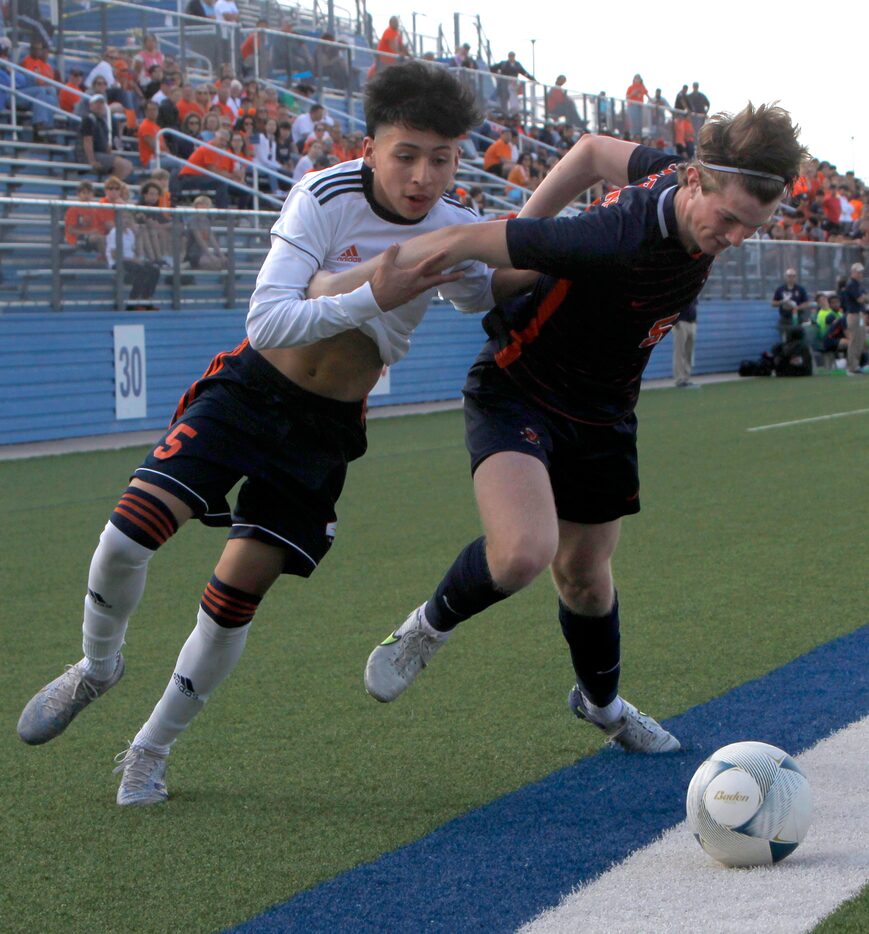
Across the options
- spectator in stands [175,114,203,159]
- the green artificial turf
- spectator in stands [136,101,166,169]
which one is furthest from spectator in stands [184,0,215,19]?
the green artificial turf

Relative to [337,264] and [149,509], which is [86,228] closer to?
[337,264]

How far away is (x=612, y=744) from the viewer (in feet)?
14.4

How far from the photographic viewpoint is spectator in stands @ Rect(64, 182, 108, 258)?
45.0 feet

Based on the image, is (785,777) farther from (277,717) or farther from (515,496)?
(277,717)

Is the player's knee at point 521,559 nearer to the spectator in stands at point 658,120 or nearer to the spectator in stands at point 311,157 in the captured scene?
the spectator in stands at point 311,157

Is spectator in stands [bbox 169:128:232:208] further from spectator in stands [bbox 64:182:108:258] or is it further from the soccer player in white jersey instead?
the soccer player in white jersey

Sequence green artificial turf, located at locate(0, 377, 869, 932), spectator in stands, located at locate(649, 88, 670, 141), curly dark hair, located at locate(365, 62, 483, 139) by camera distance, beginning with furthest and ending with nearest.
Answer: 1. spectator in stands, located at locate(649, 88, 670, 141)
2. curly dark hair, located at locate(365, 62, 483, 139)
3. green artificial turf, located at locate(0, 377, 869, 932)

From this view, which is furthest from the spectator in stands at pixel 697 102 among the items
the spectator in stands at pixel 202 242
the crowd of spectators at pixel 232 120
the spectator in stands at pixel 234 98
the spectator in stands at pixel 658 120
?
the spectator in stands at pixel 202 242

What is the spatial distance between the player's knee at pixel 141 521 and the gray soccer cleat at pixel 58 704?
1.54 feet

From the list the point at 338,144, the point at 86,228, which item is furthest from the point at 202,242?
the point at 338,144

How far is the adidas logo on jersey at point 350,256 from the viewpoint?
3861mm

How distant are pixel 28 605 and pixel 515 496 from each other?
3603 millimetres

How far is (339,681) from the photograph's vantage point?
5.16 metres

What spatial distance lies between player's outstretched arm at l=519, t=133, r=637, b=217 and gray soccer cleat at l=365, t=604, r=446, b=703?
1.32 m
